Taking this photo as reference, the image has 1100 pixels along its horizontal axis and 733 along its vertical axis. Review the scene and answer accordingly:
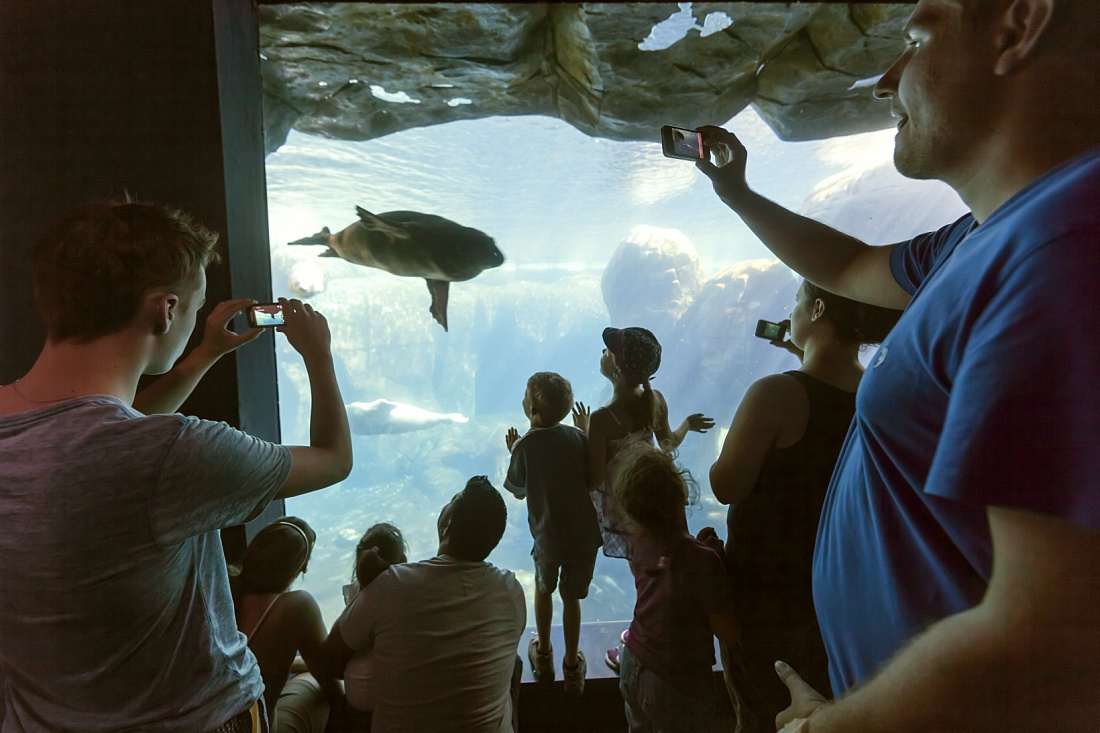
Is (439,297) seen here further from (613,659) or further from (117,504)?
(117,504)

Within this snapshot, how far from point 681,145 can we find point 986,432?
58.0 inches

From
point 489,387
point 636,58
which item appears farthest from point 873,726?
point 489,387

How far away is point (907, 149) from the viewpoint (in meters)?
0.87

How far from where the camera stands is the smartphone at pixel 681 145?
5.57ft

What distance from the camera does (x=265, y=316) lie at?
5.01 feet

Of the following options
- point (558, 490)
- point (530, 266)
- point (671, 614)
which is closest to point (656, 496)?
point (671, 614)

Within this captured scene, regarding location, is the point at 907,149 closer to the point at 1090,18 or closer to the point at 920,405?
the point at 1090,18

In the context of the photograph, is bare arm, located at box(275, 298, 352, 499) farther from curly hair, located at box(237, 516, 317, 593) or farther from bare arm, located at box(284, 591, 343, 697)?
bare arm, located at box(284, 591, 343, 697)

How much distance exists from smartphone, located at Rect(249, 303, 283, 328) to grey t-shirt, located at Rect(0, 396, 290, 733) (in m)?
0.62

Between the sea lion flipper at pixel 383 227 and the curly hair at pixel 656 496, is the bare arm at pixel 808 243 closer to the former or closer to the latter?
the curly hair at pixel 656 496

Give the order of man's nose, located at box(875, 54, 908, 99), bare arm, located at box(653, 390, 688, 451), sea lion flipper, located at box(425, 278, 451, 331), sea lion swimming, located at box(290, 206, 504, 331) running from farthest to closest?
sea lion flipper, located at box(425, 278, 451, 331)
sea lion swimming, located at box(290, 206, 504, 331)
bare arm, located at box(653, 390, 688, 451)
man's nose, located at box(875, 54, 908, 99)

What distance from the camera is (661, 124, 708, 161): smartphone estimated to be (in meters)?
1.70

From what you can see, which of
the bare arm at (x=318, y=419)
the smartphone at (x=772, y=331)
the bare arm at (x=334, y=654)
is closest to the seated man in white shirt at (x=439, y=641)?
the bare arm at (x=334, y=654)

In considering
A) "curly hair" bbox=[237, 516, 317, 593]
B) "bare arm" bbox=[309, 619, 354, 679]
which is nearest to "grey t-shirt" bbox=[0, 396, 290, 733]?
"bare arm" bbox=[309, 619, 354, 679]
